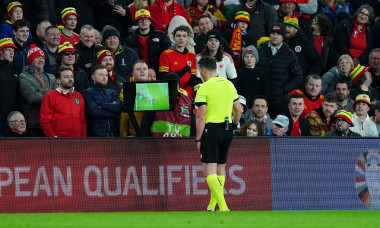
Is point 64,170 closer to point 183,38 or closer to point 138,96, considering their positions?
point 138,96

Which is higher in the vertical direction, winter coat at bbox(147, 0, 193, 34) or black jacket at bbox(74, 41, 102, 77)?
winter coat at bbox(147, 0, 193, 34)

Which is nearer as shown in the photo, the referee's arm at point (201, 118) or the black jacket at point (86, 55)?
the referee's arm at point (201, 118)

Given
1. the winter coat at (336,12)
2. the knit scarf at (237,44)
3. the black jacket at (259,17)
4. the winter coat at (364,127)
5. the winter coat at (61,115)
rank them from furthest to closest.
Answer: the winter coat at (336,12)
the black jacket at (259,17)
the knit scarf at (237,44)
the winter coat at (364,127)
the winter coat at (61,115)

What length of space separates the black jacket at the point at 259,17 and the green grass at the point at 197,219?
7134 mm

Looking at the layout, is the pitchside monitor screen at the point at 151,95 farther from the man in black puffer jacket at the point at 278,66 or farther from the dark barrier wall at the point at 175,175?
Answer: the man in black puffer jacket at the point at 278,66

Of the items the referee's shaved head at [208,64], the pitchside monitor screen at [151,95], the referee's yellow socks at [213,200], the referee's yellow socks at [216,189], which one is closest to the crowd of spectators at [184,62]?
the pitchside monitor screen at [151,95]

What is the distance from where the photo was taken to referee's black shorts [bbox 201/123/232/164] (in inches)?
522

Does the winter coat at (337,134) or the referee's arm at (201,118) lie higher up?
the referee's arm at (201,118)

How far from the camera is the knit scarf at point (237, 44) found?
1894 centimetres

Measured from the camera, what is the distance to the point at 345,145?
15.0 metres

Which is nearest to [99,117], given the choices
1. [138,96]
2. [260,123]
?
[138,96]

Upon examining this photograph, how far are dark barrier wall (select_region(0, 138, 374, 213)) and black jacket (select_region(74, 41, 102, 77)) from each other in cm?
308

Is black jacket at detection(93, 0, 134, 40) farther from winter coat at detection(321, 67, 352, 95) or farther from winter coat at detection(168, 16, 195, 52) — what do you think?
winter coat at detection(321, 67, 352, 95)

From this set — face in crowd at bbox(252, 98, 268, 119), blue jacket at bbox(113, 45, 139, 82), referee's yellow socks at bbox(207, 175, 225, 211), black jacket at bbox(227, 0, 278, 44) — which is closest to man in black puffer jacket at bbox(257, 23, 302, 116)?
black jacket at bbox(227, 0, 278, 44)
